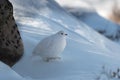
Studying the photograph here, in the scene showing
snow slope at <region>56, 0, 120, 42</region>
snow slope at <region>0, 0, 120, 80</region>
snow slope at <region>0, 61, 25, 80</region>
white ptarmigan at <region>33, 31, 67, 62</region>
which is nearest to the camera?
snow slope at <region>0, 61, 25, 80</region>

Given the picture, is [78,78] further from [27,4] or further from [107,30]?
[107,30]

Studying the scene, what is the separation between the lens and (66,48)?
295 inches

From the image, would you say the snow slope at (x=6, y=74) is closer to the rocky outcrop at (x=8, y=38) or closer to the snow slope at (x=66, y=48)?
the snow slope at (x=66, y=48)

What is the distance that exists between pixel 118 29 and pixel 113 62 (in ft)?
24.4

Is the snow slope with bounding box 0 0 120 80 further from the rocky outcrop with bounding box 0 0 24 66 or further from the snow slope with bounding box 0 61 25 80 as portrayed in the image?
the snow slope with bounding box 0 61 25 80

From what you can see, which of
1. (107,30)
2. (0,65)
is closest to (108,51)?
(0,65)

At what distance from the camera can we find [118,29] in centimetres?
1445

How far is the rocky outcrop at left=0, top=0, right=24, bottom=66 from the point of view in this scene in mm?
6715

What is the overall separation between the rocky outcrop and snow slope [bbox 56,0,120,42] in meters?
7.05

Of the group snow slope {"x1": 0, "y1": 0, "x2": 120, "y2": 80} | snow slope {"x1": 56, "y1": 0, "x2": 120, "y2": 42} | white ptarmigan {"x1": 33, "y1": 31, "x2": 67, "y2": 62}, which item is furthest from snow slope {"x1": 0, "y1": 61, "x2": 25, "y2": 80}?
snow slope {"x1": 56, "y1": 0, "x2": 120, "y2": 42}

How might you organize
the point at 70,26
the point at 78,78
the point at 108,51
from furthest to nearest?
the point at 70,26 < the point at 108,51 < the point at 78,78

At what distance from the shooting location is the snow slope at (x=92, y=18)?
46.8 ft

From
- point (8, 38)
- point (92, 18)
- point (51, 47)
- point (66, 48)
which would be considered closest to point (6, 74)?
point (51, 47)

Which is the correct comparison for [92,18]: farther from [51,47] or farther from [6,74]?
[6,74]
